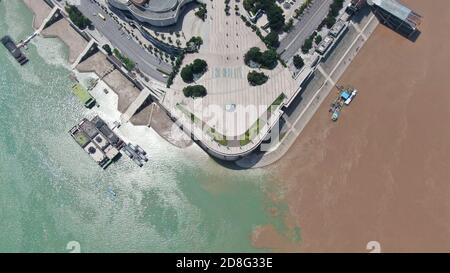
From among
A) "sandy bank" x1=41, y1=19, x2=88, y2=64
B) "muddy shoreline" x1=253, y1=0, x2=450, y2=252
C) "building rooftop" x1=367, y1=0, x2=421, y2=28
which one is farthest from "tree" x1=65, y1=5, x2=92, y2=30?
"building rooftop" x1=367, y1=0, x2=421, y2=28

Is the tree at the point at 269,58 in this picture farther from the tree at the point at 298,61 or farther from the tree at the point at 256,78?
the tree at the point at 298,61

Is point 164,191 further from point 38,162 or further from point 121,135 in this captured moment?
point 38,162

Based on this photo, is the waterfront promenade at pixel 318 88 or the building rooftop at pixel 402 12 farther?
the building rooftop at pixel 402 12

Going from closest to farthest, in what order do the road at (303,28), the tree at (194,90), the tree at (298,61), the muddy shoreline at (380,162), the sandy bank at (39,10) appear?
the muddy shoreline at (380,162)
the tree at (194,90)
the tree at (298,61)
the road at (303,28)
the sandy bank at (39,10)

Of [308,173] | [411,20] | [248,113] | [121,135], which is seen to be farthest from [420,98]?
[121,135]

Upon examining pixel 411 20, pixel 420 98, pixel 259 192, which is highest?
pixel 411 20

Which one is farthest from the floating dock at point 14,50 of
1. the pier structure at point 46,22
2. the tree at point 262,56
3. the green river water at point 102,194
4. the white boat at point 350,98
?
the white boat at point 350,98

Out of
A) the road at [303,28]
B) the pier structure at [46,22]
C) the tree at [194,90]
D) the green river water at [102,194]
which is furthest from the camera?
the pier structure at [46,22]
